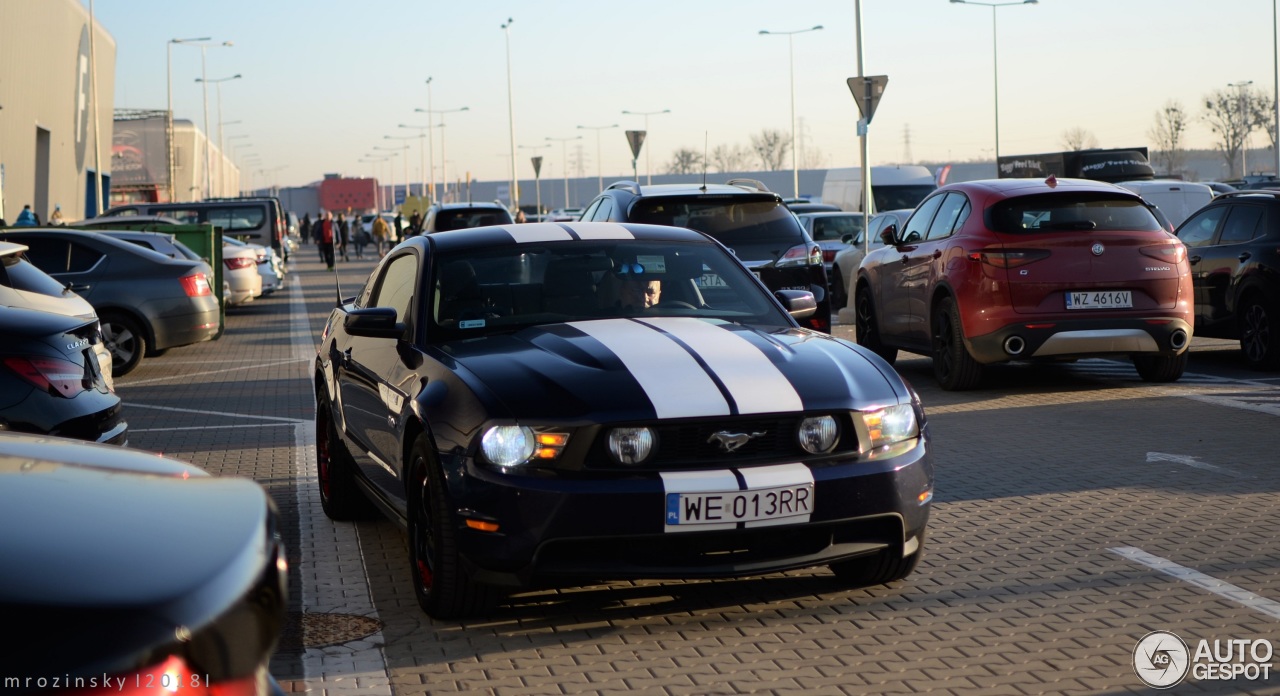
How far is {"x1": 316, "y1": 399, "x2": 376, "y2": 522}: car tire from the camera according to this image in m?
7.36

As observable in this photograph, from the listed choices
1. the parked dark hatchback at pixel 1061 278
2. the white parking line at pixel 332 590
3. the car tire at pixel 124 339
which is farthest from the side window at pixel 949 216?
the car tire at pixel 124 339

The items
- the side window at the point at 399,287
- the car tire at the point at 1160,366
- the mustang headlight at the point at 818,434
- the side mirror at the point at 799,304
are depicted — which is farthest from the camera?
→ the car tire at the point at 1160,366

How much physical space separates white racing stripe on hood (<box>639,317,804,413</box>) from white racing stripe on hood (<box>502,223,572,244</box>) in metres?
0.88

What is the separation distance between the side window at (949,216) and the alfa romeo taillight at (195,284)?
8525mm

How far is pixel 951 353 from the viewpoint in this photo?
12.1 metres

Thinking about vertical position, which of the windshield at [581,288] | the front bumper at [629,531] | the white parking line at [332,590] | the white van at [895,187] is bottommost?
the white parking line at [332,590]

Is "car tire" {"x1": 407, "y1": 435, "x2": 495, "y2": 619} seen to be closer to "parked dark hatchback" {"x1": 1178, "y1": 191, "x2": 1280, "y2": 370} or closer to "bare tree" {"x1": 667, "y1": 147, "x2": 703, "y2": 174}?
"parked dark hatchback" {"x1": 1178, "y1": 191, "x2": 1280, "y2": 370}

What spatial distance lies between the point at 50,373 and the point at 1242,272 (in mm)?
10275

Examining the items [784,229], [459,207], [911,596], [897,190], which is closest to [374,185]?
[897,190]

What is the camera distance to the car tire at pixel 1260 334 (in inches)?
501

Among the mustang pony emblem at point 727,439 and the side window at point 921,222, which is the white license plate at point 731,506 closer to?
the mustang pony emblem at point 727,439

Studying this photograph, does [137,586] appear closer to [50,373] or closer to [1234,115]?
[50,373]

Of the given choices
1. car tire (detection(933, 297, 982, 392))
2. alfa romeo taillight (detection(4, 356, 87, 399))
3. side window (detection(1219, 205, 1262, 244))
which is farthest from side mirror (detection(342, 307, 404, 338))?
side window (detection(1219, 205, 1262, 244))

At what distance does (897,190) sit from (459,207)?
59.7 feet
